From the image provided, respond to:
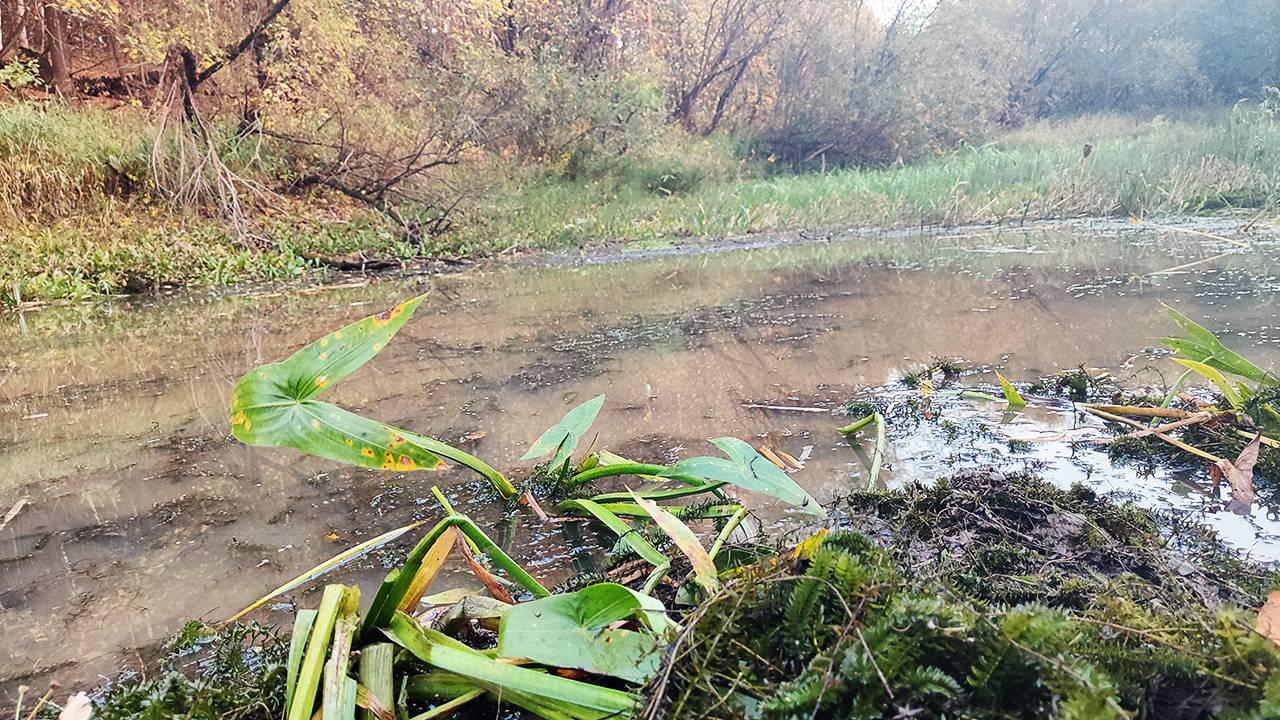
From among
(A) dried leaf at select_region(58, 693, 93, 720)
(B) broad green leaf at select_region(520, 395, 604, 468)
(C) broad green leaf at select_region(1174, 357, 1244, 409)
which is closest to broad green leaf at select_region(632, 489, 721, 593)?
(B) broad green leaf at select_region(520, 395, 604, 468)

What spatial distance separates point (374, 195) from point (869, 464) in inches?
296

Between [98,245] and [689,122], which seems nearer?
[98,245]

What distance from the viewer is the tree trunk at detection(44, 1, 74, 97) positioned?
324 inches

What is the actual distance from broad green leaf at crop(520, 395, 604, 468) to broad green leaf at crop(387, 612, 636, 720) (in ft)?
2.02

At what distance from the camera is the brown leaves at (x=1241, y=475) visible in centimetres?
153

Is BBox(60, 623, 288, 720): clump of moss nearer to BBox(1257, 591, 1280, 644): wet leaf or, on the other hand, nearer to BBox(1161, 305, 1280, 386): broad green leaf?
BBox(1257, 591, 1280, 644): wet leaf

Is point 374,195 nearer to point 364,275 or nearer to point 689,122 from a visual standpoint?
point 364,275

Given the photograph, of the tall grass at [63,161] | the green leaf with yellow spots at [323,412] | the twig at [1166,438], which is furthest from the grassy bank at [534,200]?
the twig at [1166,438]

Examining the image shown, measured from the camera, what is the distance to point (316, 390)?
125 centimetres

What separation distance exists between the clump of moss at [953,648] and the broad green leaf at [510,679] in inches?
3.3

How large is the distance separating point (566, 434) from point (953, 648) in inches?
40.8

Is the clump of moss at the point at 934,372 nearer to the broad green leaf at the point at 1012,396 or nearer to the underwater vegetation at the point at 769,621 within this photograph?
the broad green leaf at the point at 1012,396

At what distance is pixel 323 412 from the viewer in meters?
1.21

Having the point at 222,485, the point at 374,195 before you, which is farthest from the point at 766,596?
the point at 374,195
